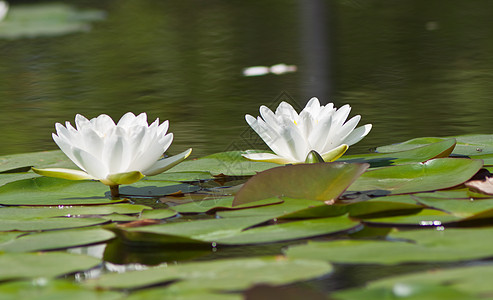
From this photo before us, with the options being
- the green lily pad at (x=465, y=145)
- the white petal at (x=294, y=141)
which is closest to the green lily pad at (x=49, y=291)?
the white petal at (x=294, y=141)

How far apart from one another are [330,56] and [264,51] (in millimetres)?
968

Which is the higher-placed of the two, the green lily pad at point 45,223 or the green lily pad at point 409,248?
the green lily pad at point 45,223

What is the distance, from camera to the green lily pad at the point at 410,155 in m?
1.66

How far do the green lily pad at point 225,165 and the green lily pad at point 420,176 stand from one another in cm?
33

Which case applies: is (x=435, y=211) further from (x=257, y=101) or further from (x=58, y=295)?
(x=257, y=101)

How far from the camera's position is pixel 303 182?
4.56 feet

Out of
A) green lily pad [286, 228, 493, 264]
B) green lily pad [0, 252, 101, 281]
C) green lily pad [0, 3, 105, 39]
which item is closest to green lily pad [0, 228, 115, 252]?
green lily pad [0, 252, 101, 281]

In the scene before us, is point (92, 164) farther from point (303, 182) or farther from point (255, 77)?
point (255, 77)

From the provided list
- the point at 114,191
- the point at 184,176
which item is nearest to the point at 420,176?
the point at 184,176

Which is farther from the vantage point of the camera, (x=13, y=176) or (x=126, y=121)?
(x=13, y=176)

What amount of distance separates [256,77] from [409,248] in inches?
121

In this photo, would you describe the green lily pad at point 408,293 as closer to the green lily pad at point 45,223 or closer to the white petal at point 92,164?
the green lily pad at point 45,223

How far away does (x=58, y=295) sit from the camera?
90 centimetres

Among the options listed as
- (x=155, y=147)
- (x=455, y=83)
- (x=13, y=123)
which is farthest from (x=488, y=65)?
(x=155, y=147)
